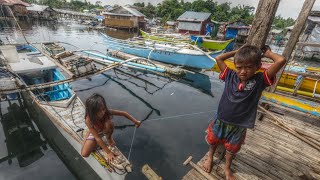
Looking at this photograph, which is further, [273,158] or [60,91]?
[60,91]

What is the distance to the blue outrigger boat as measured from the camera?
15.1m

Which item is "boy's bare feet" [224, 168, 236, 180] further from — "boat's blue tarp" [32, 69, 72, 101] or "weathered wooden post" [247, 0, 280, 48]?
"boat's blue tarp" [32, 69, 72, 101]

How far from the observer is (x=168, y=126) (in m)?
8.02

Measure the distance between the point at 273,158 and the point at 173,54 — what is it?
1317cm

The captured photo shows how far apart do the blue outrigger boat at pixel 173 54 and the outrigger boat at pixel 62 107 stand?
376 inches

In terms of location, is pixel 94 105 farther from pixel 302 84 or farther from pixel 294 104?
pixel 302 84

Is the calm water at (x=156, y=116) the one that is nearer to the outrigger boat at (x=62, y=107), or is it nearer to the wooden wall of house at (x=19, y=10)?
the outrigger boat at (x=62, y=107)

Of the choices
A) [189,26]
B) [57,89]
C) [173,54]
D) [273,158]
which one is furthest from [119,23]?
[273,158]

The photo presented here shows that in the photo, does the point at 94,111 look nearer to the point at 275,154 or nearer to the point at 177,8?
the point at 275,154

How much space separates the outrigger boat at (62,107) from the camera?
→ 155 inches

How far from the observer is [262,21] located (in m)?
2.71

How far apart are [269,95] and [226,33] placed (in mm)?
35327

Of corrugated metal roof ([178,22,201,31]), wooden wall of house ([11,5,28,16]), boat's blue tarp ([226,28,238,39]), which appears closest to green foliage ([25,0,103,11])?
wooden wall of house ([11,5,28,16])

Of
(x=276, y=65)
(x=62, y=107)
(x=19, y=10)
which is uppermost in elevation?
(x=276, y=65)
